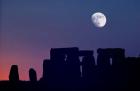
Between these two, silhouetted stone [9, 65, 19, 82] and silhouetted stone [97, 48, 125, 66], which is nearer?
silhouetted stone [9, 65, 19, 82]

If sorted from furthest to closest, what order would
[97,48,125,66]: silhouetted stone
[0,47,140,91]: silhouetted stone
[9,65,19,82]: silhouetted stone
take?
[97,48,125,66]: silhouetted stone, [0,47,140,91]: silhouetted stone, [9,65,19,82]: silhouetted stone

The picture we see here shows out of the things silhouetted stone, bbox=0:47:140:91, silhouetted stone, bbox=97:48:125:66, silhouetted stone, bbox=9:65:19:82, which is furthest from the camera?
silhouetted stone, bbox=97:48:125:66

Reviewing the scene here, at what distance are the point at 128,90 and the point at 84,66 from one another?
6.51 metres

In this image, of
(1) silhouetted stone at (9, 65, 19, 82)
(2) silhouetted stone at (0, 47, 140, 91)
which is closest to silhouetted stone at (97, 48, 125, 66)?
(2) silhouetted stone at (0, 47, 140, 91)

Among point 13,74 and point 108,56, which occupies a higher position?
point 108,56

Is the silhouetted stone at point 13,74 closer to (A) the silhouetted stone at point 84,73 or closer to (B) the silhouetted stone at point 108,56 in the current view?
(A) the silhouetted stone at point 84,73

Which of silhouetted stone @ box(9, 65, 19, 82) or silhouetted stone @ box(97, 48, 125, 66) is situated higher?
silhouetted stone @ box(97, 48, 125, 66)

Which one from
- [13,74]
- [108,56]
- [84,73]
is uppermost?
[108,56]

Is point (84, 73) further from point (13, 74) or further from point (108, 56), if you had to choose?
point (13, 74)

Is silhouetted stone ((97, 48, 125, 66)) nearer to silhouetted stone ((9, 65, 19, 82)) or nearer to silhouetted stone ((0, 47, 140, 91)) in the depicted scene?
silhouetted stone ((0, 47, 140, 91))

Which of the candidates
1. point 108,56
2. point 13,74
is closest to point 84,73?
point 108,56

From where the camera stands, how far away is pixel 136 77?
46781 mm

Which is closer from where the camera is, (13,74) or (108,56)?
(13,74)

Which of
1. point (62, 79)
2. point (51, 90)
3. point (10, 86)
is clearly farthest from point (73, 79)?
point (10, 86)
